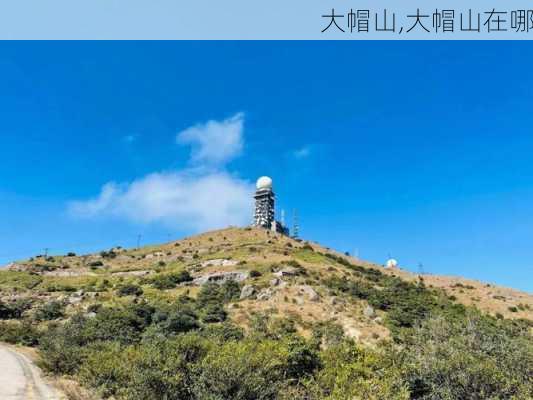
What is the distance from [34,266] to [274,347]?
284ft

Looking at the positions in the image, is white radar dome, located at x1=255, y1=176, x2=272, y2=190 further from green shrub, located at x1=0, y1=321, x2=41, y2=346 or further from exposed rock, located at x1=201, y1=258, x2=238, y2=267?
green shrub, located at x1=0, y1=321, x2=41, y2=346

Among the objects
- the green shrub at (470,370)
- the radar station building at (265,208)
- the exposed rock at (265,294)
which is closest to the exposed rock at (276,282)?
the exposed rock at (265,294)

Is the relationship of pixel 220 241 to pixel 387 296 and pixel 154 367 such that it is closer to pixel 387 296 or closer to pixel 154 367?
pixel 387 296

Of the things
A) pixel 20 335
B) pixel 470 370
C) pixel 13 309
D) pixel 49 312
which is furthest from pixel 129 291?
pixel 470 370

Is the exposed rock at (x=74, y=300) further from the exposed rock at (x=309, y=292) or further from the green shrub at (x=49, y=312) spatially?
the exposed rock at (x=309, y=292)

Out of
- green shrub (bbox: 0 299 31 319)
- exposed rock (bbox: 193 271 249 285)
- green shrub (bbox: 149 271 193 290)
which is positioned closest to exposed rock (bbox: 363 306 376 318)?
exposed rock (bbox: 193 271 249 285)

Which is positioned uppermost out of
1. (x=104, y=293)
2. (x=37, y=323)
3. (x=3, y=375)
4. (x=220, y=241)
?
(x=220, y=241)

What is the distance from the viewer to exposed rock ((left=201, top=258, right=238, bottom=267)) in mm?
74625

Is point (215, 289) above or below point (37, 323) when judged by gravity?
above

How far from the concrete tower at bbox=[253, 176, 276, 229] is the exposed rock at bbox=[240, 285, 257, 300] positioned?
63542 millimetres

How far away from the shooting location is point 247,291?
57438mm

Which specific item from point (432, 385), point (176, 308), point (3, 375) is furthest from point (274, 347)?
point (176, 308)

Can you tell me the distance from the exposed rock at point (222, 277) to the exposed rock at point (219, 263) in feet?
22.5

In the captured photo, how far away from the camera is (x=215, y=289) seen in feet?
199
